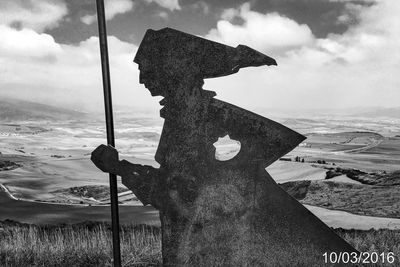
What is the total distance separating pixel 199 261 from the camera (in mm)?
2648

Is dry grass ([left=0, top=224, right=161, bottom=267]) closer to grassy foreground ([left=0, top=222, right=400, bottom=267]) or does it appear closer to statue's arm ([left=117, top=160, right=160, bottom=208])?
grassy foreground ([left=0, top=222, right=400, bottom=267])

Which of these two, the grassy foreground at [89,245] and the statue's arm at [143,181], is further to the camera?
the grassy foreground at [89,245]

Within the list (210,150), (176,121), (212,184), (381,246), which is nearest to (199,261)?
(212,184)

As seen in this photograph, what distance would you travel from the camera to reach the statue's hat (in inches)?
102

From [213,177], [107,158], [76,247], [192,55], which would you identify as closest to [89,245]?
[76,247]

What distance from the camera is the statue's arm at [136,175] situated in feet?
8.75

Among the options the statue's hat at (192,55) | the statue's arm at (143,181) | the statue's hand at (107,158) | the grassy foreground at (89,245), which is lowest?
the grassy foreground at (89,245)

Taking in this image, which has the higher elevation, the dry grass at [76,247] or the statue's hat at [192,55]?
the statue's hat at [192,55]

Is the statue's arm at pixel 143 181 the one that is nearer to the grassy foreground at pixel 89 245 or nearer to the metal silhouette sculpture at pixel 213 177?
the metal silhouette sculpture at pixel 213 177

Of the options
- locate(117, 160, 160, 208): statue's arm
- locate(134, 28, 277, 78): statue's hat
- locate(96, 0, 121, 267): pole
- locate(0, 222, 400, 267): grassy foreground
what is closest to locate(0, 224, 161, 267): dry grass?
locate(0, 222, 400, 267): grassy foreground

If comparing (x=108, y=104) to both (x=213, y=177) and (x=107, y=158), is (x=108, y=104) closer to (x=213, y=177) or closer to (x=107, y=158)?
(x=107, y=158)

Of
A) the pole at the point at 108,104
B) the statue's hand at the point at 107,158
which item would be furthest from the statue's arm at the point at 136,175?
the pole at the point at 108,104

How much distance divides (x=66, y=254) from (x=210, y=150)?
97.6 inches

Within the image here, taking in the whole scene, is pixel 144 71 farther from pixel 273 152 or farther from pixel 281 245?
pixel 281 245
